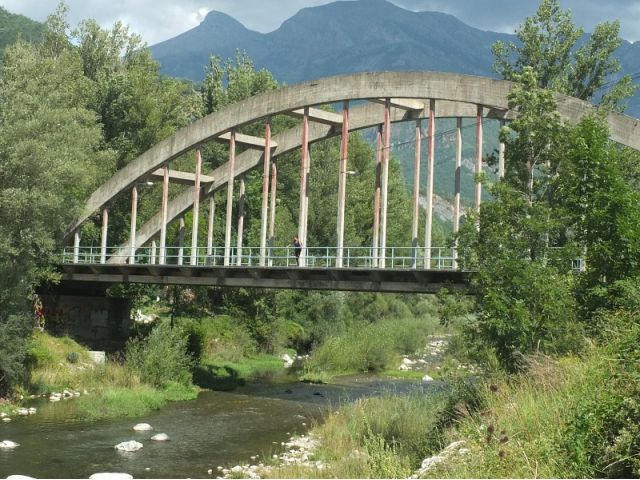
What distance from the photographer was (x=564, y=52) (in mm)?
34531

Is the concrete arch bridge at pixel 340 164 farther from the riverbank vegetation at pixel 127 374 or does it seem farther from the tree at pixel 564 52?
the tree at pixel 564 52

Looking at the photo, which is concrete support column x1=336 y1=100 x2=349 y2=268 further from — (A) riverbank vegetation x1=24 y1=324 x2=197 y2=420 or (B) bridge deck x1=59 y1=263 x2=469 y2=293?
(A) riverbank vegetation x1=24 y1=324 x2=197 y2=420

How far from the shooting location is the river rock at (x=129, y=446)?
2198 centimetres

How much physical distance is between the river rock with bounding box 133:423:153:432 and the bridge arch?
47.4 feet

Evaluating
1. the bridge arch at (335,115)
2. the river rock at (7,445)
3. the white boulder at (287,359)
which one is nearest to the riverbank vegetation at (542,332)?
the river rock at (7,445)

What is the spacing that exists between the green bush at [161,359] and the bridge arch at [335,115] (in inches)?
336

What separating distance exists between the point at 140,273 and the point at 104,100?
60.4 ft

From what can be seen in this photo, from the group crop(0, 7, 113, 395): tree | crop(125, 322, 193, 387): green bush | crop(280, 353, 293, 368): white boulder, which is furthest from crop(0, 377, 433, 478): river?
crop(280, 353, 293, 368): white boulder

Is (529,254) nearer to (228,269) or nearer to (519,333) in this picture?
(519,333)

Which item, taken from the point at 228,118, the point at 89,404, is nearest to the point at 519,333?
the point at 89,404

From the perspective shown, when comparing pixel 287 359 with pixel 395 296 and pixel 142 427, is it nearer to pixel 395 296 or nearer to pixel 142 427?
pixel 395 296

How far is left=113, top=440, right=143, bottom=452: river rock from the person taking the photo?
72.1 ft

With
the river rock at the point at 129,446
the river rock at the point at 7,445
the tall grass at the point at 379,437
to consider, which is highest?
the tall grass at the point at 379,437

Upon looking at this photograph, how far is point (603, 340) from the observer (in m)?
14.5
